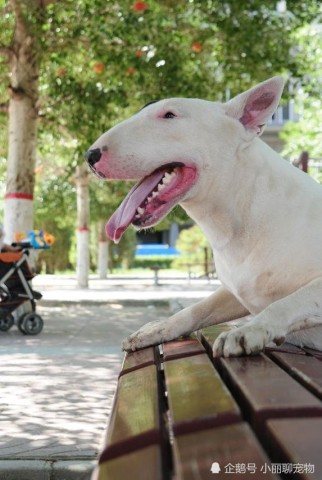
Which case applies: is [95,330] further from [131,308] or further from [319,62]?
[319,62]

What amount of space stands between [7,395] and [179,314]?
251 cm

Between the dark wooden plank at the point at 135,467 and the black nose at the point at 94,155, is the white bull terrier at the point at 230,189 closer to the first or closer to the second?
the black nose at the point at 94,155

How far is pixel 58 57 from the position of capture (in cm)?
1301

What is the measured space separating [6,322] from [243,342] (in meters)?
8.30

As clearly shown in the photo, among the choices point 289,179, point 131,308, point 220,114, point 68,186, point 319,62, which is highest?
point 319,62

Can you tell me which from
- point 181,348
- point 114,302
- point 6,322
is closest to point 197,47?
point 114,302

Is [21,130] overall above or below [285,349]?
above

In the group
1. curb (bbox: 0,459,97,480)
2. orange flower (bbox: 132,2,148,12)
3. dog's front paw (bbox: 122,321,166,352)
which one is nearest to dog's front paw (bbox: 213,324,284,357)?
dog's front paw (bbox: 122,321,166,352)

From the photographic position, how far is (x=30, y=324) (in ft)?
31.1

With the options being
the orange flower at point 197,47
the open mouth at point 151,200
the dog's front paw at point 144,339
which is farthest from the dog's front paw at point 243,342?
the orange flower at point 197,47

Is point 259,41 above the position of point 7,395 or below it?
above

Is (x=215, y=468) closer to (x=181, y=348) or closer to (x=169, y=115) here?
(x=181, y=348)

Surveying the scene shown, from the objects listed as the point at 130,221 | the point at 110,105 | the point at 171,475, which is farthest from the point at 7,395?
the point at 110,105

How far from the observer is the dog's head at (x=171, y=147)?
91.7 inches
